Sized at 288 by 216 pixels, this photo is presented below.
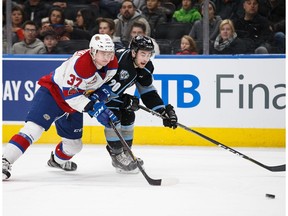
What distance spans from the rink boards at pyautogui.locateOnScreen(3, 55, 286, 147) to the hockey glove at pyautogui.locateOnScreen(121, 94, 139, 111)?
1432mm

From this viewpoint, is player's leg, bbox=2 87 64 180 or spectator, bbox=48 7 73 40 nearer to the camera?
player's leg, bbox=2 87 64 180

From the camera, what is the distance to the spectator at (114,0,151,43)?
6.79 meters

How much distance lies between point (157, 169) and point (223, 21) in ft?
6.04

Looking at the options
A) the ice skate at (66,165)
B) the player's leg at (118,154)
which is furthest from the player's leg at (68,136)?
the player's leg at (118,154)

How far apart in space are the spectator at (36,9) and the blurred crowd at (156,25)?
0.04 feet

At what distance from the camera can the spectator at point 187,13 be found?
22.1ft

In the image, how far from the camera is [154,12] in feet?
22.5

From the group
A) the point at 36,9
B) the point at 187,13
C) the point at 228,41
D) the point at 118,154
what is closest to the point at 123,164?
the point at 118,154

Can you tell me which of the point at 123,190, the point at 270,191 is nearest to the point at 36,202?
the point at 123,190

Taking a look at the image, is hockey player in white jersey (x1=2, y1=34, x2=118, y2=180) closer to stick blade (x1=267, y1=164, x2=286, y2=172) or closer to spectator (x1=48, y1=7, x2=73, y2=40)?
stick blade (x1=267, y1=164, x2=286, y2=172)

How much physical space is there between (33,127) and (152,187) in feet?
2.97

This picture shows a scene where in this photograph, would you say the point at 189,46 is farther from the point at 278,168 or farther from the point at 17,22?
the point at 278,168

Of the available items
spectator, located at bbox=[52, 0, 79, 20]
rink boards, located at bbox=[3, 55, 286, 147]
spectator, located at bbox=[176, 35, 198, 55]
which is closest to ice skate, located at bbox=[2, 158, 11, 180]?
rink boards, located at bbox=[3, 55, 286, 147]

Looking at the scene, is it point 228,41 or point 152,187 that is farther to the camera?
point 228,41
